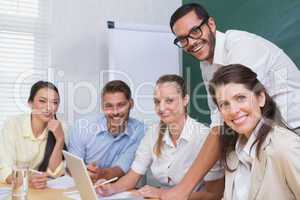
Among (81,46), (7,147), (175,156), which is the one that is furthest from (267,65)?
(81,46)

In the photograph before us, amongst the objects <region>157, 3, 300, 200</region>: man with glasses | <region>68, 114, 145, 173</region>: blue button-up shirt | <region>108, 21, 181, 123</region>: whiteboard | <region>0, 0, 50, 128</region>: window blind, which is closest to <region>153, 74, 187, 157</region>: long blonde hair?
<region>157, 3, 300, 200</region>: man with glasses

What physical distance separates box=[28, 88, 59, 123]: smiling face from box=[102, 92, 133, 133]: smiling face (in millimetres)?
375

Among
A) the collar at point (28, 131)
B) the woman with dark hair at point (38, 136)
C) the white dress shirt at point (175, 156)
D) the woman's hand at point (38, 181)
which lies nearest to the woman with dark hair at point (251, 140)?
the white dress shirt at point (175, 156)

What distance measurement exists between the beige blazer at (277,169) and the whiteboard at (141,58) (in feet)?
6.33

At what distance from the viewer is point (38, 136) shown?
235 centimetres

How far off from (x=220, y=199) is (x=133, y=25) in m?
1.91

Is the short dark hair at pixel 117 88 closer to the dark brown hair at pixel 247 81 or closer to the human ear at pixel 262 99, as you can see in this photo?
the dark brown hair at pixel 247 81

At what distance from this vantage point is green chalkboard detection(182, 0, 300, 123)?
1987mm

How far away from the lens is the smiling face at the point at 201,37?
5.57 feet

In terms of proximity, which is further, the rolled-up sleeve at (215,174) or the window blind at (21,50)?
the window blind at (21,50)

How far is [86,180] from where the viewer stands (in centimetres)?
116

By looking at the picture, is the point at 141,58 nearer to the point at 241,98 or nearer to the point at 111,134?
the point at 111,134

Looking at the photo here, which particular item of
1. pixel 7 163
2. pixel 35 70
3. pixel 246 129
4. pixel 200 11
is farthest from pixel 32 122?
pixel 246 129

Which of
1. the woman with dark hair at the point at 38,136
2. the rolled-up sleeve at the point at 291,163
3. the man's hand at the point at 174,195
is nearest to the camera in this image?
the rolled-up sleeve at the point at 291,163
